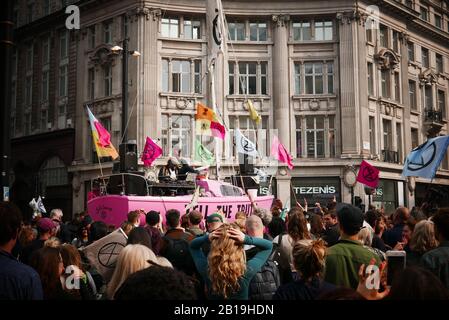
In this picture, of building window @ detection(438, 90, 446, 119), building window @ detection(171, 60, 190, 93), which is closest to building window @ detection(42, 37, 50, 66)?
building window @ detection(171, 60, 190, 93)

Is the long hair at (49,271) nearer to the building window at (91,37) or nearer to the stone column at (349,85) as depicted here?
the stone column at (349,85)

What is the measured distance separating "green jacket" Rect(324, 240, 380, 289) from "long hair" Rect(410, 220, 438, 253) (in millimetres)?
755

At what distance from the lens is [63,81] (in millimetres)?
39156

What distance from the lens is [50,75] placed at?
40.4 m

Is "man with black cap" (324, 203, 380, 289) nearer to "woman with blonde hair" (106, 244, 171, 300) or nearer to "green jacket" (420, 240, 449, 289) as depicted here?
"green jacket" (420, 240, 449, 289)

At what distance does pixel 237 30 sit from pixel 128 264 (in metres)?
32.8

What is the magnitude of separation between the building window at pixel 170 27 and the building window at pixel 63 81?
30.0ft

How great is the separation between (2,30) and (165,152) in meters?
28.1

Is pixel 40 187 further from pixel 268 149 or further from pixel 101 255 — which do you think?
pixel 101 255

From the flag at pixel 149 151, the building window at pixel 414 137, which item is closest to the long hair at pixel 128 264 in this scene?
the flag at pixel 149 151

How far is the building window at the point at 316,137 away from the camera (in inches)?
1348

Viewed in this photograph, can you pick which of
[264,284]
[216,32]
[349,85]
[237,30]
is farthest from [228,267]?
[237,30]

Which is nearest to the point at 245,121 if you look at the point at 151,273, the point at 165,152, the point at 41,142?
the point at 165,152

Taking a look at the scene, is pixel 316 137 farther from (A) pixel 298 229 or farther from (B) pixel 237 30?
(A) pixel 298 229
